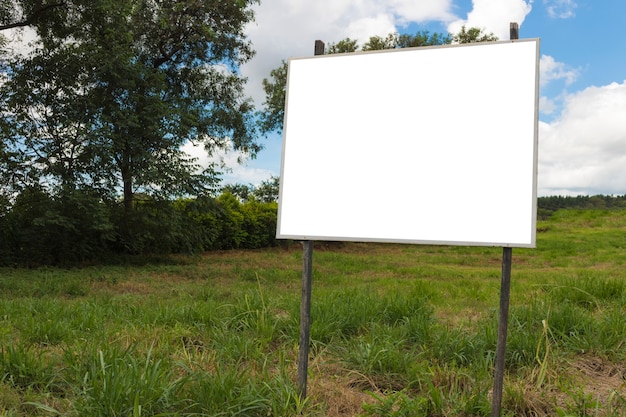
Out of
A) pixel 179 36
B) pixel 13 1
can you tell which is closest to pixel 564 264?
pixel 179 36

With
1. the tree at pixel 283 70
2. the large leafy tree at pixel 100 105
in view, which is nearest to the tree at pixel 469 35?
the tree at pixel 283 70

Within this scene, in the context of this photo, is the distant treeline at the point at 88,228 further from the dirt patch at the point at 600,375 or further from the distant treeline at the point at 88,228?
the dirt patch at the point at 600,375

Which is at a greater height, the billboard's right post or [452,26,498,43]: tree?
[452,26,498,43]: tree

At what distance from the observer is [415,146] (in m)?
3.36

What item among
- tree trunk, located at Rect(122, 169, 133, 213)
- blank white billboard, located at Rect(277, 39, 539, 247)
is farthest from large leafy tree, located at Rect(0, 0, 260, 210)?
blank white billboard, located at Rect(277, 39, 539, 247)

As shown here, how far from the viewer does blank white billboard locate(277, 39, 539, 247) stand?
10.4 ft

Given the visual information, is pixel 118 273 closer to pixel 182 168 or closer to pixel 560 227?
pixel 182 168

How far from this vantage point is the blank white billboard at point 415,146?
10.4ft

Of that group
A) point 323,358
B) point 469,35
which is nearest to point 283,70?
point 469,35

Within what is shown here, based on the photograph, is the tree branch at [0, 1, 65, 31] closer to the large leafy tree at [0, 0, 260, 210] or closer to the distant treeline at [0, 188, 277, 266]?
the large leafy tree at [0, 0, 260, 210]

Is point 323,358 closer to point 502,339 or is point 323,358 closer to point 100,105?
point 502,339

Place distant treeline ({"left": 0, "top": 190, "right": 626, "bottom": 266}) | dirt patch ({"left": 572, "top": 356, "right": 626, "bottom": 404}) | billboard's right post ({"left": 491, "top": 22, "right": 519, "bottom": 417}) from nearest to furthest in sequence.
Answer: billboard's right post ({"left": 491, "top": 22, "right": 519, "bottom": 417})
dirt patch ({"left": 572, "top": 356, "right": 626, "bottom": 404})
distant treeline ({"left": 0, "top": 190, "right": 626, "bottom": 266})

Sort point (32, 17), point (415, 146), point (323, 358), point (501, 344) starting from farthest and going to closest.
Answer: point (32, 17)
point (323, 358)
point (415, 146)
point (501, 344)

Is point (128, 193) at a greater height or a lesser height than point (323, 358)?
greater
